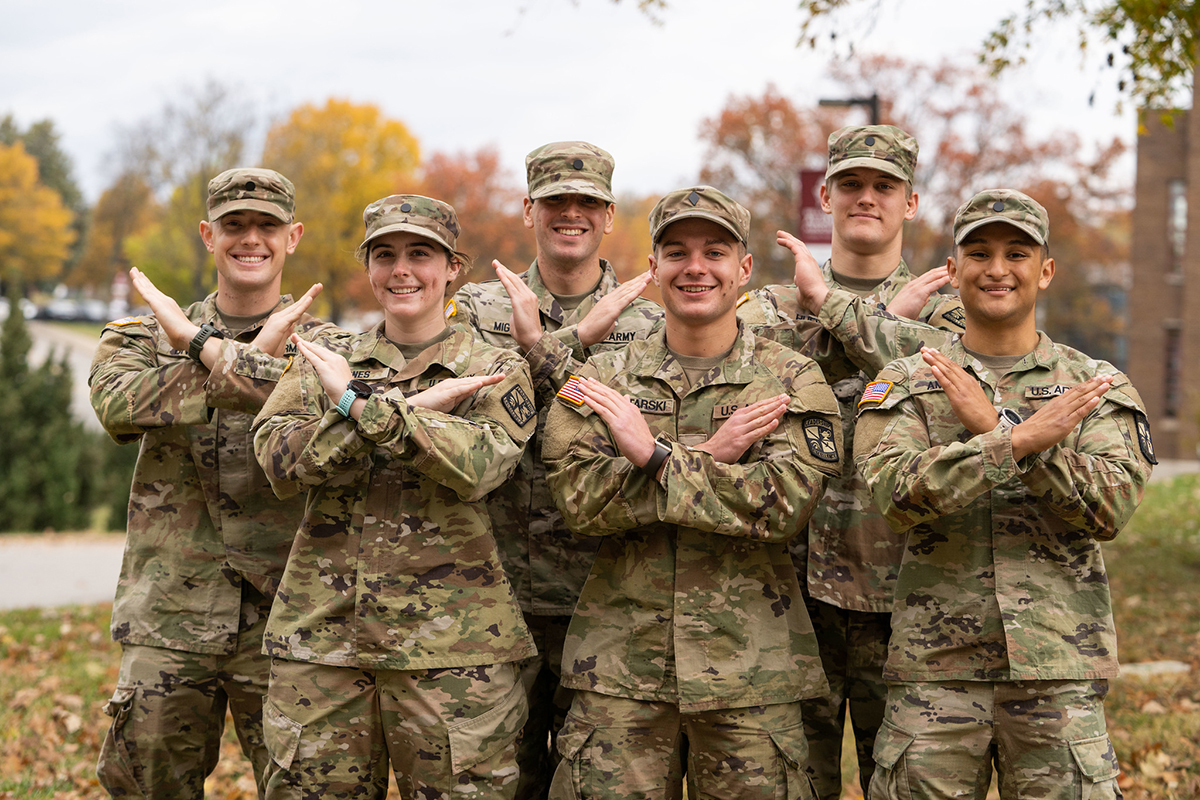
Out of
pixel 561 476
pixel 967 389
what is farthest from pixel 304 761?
pixel 967 389

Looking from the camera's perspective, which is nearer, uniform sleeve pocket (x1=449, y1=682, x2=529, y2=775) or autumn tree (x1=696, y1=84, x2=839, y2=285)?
uniform sleeve pocket (x1=449, y1=682, x2=529, y2=775)

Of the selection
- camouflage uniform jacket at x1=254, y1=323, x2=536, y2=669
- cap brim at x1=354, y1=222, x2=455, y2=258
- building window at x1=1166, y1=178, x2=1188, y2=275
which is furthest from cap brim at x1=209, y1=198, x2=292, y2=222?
building window at x1=1166, y1=178, x2=1188, y2=275

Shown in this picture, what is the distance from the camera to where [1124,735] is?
6434 millimetres

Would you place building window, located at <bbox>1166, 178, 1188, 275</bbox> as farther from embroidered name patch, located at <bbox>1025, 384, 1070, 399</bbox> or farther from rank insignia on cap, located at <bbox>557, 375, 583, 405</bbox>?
rank insignia on cap, located at <bbox>557, 375, 583, 405</bbox>

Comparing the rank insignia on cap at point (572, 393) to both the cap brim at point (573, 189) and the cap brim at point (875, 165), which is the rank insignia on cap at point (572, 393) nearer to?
the cap brim at point (573, 189)

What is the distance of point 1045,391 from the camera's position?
12.0ft

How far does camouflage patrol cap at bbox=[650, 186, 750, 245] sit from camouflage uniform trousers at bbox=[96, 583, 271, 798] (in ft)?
7.51

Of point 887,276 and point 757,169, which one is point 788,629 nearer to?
point 887,276

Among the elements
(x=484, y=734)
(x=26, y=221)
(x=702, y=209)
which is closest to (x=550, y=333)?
(x=702, y=209)

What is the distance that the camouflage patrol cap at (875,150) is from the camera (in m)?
4.39

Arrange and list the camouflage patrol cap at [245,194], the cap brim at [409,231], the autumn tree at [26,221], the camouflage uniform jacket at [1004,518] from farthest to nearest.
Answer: the autumn tree at [26,221]
the camouflage patrol cap at [245,194]
the cap brim at [409,231]
the camouflage uniform jacket at [1004,518]

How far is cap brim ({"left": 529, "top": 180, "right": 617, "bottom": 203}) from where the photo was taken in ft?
14.9

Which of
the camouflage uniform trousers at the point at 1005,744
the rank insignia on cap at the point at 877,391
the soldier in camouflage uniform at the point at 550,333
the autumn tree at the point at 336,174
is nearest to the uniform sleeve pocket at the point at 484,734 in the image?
the soldier in camouflage uniform at the point at 550,333

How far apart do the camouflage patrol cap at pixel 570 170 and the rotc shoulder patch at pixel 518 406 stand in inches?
39.0
